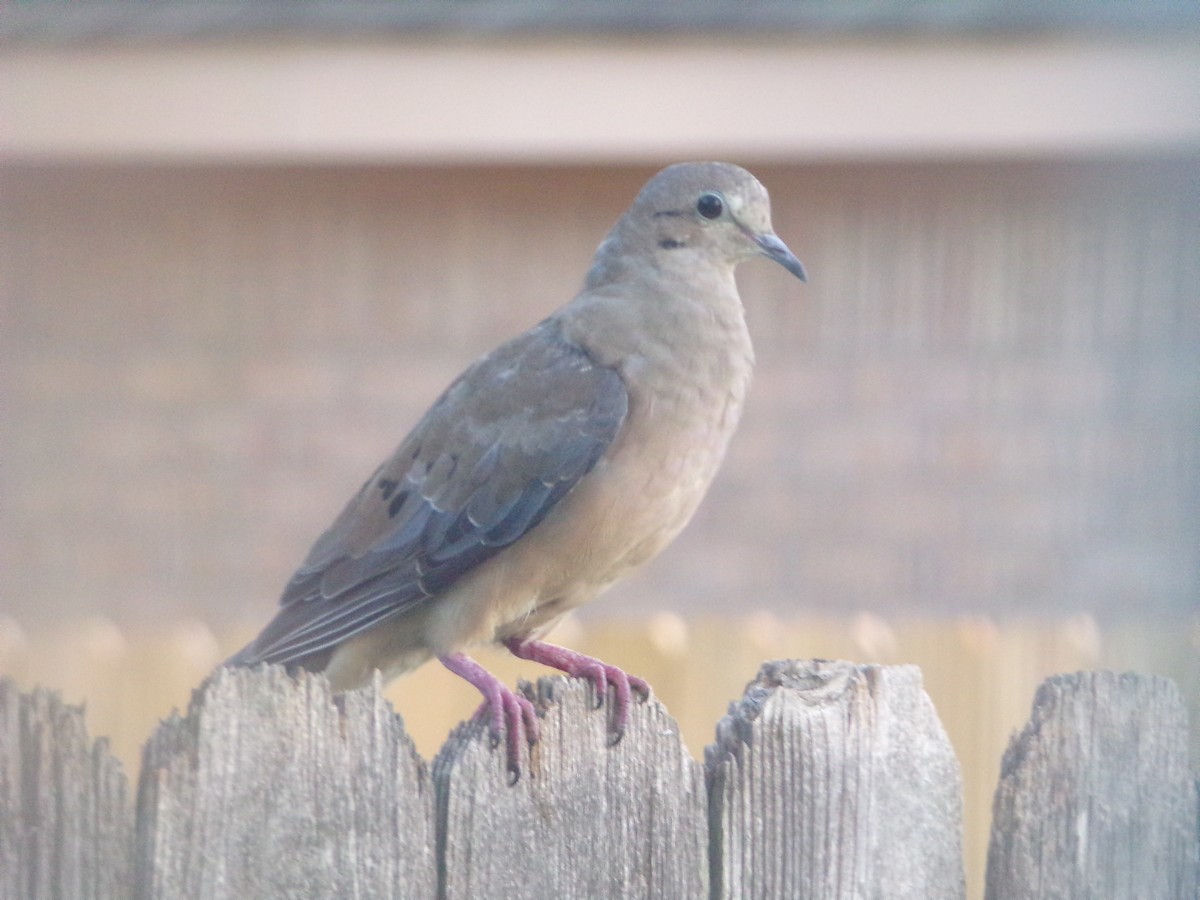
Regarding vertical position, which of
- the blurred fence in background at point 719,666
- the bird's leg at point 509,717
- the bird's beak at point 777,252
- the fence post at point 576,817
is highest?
the bird's beak at point 777,252

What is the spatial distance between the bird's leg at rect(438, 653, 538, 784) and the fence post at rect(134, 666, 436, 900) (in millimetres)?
129

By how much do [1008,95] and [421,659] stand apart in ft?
8.14

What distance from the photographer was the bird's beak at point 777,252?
3.23 m

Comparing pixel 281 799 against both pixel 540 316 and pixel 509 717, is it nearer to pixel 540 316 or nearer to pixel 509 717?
pixel 509 717

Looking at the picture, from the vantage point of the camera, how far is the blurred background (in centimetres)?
436

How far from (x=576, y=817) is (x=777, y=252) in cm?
168

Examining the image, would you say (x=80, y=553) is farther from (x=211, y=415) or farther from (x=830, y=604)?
(x=830, y=604)

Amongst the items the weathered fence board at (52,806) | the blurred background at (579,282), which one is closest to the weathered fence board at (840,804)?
the weathered fence board at (52,806)

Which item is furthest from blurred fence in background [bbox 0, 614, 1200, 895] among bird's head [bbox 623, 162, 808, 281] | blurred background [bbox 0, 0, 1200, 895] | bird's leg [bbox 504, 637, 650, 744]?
bird's head [bbox 623, 162, 808, 281]

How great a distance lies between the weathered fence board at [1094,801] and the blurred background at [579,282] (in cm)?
218

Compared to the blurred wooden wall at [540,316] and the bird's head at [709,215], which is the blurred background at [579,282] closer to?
the blurred wooden wall at [540,316]

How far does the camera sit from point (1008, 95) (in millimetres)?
4406

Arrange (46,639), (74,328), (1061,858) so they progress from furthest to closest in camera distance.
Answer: (74,328) < (46,639) < (1061,858)

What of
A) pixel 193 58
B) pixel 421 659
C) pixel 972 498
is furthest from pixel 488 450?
pixel 972 498
